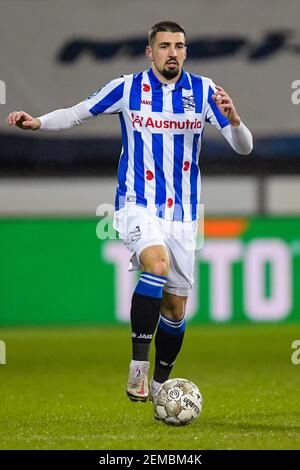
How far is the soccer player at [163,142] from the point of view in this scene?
6.32 metres

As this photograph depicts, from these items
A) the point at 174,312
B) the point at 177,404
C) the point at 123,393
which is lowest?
the point at 123,393

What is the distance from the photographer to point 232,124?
20.5 ft

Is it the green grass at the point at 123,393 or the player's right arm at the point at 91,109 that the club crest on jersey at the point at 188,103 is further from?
the green grass at the point at 123,393

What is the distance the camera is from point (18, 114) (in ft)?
20.2

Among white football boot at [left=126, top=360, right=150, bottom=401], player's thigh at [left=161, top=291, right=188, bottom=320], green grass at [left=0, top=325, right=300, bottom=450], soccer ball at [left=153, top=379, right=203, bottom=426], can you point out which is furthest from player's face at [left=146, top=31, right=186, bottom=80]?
green grass at [left=0, top=325, right=300, bottom=450]

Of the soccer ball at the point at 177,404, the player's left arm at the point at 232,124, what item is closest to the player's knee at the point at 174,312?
the soccer ball at the point at 177,404

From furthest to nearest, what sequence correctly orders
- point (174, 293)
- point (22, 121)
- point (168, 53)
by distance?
point (174, 293) < point (168, 53) < point (22, 121)

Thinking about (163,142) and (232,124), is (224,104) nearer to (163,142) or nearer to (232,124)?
(232,124)

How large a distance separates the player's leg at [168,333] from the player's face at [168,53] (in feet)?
3.77

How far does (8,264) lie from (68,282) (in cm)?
Answer: 57

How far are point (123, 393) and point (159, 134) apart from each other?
6.50 ft

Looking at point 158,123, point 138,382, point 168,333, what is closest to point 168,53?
point 158,123

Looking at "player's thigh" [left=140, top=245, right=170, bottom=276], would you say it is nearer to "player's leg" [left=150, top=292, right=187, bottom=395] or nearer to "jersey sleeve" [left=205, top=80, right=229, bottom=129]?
"player's leg" [left=150, top=292, right=187, bottom=395]

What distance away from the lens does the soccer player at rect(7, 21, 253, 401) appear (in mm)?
6316
